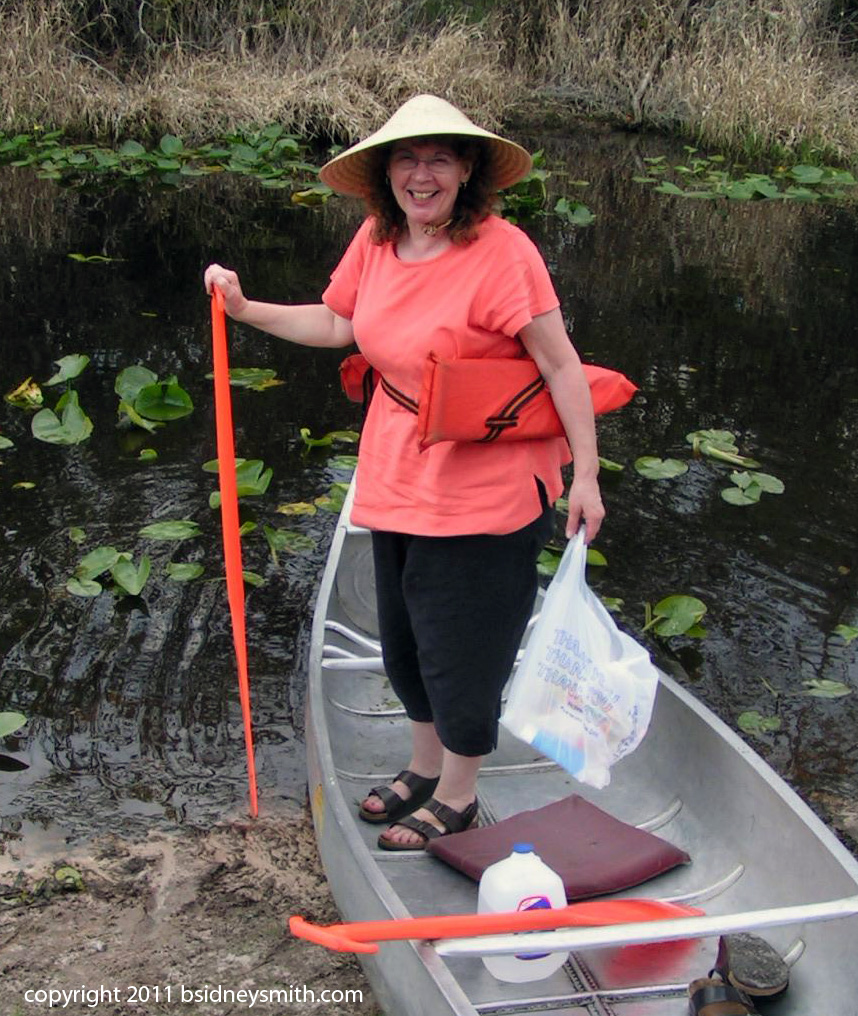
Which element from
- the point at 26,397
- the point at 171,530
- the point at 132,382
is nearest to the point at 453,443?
the point at 171,530

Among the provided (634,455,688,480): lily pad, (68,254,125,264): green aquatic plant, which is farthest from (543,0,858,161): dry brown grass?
(634,455,688,480): lily pad

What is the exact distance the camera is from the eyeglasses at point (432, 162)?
237 cm

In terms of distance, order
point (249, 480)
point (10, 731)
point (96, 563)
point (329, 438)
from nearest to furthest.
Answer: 1. point (10, 731)
2. point (96, 563)
3. point (249, 480)
4. point (329, 438)

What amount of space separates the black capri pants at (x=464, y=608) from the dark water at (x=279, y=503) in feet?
2.74

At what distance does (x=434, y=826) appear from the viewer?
271 cm

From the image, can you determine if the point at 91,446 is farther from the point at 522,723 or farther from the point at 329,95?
the point at 329,95

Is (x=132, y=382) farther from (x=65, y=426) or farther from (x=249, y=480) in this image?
(x=249, y=480)

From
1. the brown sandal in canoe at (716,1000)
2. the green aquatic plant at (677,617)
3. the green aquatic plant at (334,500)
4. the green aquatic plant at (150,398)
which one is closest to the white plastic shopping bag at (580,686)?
the brown sandal in canoe at (716,1000)

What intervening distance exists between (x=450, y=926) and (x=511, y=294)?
107 cm


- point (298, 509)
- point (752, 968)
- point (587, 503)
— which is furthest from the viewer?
point (298, 509)

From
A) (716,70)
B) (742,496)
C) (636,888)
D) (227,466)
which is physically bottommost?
(742,496)

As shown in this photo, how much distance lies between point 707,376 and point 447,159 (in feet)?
14.6

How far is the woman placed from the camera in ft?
7.71

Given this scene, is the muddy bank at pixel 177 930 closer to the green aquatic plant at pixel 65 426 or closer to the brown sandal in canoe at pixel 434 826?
the brown sandal in canoe at pixel 434 826
